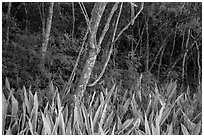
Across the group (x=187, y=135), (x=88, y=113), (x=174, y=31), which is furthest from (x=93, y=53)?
(x=174, y=31)

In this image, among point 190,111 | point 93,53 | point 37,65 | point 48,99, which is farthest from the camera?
point 37,65

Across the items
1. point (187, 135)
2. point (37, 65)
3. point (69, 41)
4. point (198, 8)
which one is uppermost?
point (198, 8)

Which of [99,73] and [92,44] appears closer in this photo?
[92,44]

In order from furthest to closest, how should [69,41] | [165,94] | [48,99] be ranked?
[69,41], [165,94], [48,99]

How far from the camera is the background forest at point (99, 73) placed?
2062 mm

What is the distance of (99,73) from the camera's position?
10.9 feet

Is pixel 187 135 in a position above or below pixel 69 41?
below

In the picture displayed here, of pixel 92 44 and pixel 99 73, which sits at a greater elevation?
pixel 92 44

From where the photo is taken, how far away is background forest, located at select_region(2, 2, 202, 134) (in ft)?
6.77

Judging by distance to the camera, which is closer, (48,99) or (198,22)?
(48,99)

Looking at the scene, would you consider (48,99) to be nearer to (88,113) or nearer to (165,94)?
(88,113)

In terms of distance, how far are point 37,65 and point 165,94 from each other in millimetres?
1328

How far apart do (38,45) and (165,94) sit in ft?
5.15

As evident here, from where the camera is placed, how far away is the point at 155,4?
372 centimetres
